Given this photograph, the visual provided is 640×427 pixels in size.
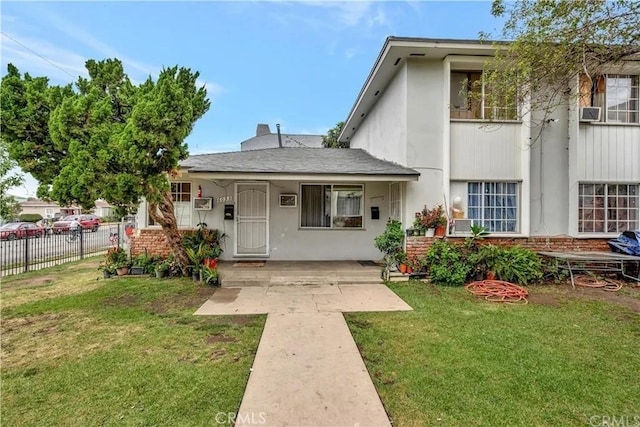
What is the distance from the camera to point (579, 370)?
3.44 meters

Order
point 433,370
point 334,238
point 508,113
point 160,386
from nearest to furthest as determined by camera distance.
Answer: point 160,386 → point 433,370 → point 508,113 → point 334,238

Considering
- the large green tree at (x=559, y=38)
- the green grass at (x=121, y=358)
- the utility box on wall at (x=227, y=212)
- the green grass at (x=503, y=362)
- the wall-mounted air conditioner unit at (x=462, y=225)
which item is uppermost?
the large green tree at (x=559, y=38)

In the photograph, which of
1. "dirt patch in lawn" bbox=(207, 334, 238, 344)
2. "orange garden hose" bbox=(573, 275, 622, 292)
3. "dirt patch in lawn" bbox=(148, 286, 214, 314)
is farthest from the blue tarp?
"dirt patch in lawn" bbox=(148, 286, 214, 314)

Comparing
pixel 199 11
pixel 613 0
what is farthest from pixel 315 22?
pixel 613 0

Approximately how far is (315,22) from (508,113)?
906cm

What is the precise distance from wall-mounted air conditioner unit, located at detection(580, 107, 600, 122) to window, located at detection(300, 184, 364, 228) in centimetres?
596

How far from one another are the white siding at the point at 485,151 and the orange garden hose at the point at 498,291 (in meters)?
2.76

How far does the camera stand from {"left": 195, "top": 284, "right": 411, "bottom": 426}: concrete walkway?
8.88 ft

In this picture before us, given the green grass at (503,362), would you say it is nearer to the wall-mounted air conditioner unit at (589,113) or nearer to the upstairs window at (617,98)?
the wall-mounted air conditioner unit at (589,113)

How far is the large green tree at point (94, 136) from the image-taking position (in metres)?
5.32

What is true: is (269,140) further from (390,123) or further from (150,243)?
(150,243)

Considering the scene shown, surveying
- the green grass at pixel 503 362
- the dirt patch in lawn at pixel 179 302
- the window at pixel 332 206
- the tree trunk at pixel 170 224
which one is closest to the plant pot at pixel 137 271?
the tree trunk at pixel 170 224

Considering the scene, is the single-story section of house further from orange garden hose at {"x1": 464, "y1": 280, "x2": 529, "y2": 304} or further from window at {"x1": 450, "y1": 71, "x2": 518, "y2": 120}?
orange garden hose at {"x1": 464, "y1": 280, "x2": 529, "y2": 304}

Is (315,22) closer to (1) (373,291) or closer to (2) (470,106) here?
(2) (470,106)
